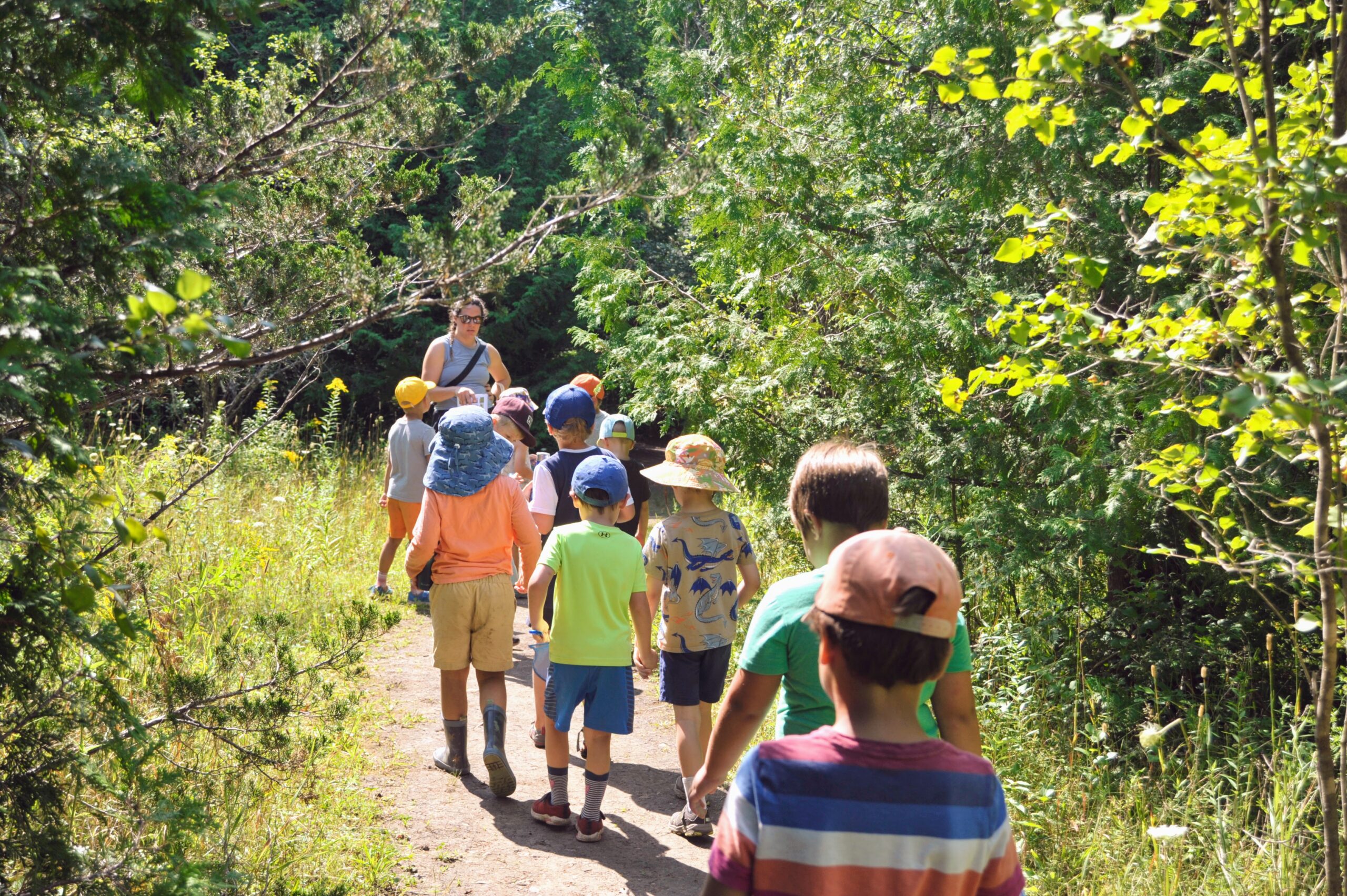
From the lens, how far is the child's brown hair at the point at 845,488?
276cm

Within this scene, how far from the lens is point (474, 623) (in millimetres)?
5273

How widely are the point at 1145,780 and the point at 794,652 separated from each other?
11.5ft

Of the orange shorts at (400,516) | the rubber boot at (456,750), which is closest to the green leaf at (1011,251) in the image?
the rubber boot at (456,750)

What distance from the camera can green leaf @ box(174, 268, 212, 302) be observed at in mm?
1754

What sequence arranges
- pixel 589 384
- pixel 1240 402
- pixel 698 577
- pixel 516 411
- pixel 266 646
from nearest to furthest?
1. pixel 1240 402
2. pixel 266 646
3. pixel 698 577
4. pixel 516 411
5. pixel 589 384

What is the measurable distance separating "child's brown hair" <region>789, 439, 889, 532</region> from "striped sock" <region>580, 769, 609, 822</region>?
8.16 ft

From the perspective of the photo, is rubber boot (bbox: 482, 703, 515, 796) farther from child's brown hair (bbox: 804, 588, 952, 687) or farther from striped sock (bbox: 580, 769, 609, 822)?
child's brown hair (bbox: 804, 588, 952, 687)

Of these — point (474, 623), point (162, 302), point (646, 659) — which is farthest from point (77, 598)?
point (474, 623)

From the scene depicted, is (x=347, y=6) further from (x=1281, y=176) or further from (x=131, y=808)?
(x=1281, y=176)

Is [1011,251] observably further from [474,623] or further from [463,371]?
[463,371]

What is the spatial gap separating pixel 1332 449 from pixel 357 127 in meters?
3.58

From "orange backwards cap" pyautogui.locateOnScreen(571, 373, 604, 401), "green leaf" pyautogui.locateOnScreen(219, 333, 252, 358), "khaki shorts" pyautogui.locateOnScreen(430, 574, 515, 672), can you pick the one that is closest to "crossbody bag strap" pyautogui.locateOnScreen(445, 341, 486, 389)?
"orange backwards cap" pyautogui.locateOnScreen(571, 373, 604, 401)

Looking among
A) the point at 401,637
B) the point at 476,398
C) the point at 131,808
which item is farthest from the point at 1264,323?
the point at 401,637

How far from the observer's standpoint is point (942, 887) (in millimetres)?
1810
